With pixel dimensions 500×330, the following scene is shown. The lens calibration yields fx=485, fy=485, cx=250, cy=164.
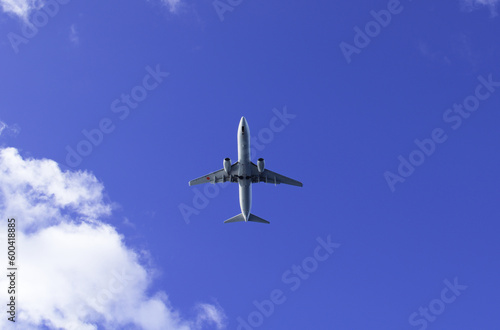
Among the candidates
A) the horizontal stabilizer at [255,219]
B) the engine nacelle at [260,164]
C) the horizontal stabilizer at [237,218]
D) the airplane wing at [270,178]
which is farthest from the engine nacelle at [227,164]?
the horizontal stabilizer at [255,219]

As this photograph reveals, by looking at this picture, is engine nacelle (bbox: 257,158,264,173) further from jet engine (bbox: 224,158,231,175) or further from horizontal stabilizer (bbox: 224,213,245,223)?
horizontal stabilizer (bbox: 224,213,245,223)

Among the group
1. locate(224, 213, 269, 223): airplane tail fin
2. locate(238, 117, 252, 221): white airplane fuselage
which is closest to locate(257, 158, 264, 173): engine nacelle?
locate(238, 117, 252, 221): white airplane fuselage

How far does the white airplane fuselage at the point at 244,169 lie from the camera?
6209 centimetres

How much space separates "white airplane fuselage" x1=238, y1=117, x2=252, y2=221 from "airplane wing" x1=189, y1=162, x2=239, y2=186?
1.48 meters

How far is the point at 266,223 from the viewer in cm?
7756

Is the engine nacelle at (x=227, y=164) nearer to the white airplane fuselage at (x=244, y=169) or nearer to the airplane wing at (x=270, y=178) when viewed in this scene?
the white airplane fuselage at (x=244, y=169)

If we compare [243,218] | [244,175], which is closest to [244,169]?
[244,175]

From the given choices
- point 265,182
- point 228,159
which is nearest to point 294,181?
point 265,182

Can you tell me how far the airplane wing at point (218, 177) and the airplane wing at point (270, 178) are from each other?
274cm

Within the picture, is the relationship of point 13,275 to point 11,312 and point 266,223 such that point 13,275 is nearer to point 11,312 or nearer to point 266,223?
point 11,312

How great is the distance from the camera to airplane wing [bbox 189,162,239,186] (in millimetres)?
69938

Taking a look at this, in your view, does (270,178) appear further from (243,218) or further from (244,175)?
(243,218)

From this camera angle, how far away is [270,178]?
72125 mm

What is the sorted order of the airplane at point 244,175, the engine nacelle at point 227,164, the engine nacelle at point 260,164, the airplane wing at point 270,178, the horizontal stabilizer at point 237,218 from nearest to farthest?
the airplane at point 244,175 → the engine nacelle at point 260,164 → the engine nacelle at point 227,164 → the airplane wing at point 270,178 → the horizontal stabilizer at point 237,218
